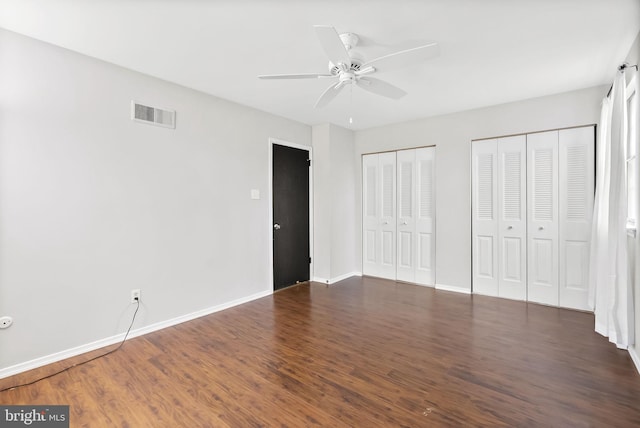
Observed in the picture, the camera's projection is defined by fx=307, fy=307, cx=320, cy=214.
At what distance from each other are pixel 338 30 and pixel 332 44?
1.41 feet

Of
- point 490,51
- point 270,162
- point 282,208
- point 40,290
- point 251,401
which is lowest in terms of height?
point 251,401

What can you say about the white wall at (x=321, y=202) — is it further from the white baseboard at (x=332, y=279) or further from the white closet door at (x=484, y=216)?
the white closet door at (x=484, y=216)

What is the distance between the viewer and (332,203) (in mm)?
4840

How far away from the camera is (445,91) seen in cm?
347

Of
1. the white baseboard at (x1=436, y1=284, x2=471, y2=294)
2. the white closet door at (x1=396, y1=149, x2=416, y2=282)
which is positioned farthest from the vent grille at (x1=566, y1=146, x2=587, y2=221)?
the white closet door at (x1=396, y1=149, x2=416, y2=282)

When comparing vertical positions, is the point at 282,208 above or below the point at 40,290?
above

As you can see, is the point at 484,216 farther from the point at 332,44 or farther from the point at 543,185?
the point at 332,44

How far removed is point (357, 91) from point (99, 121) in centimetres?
253

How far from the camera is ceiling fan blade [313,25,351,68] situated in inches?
69.5

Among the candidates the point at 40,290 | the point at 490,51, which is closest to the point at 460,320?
the point at 490,51

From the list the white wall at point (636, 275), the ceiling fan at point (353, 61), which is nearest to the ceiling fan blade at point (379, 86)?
the ceiling fan at point (353, 61)

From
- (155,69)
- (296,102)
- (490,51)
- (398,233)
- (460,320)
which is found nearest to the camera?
(490,51)

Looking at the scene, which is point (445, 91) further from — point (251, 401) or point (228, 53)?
point (251, 401)

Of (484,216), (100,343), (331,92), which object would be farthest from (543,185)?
(100,343)
